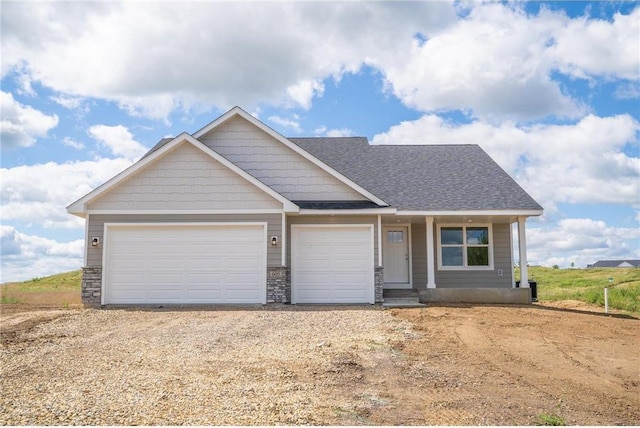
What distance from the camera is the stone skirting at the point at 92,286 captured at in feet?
49.1

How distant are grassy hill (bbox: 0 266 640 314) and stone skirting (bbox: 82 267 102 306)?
1605mm

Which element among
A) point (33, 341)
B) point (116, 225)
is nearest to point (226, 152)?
point (116, 225)

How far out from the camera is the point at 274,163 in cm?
1659

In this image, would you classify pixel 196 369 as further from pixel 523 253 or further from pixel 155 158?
pixel 523 253

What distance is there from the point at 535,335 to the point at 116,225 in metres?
11.0

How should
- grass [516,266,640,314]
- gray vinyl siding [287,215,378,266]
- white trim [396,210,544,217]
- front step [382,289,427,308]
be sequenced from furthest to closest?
grass [516,266,640,314] < white trim [396,210,544,217] < gray vinyl siding [287,215,378,266] < front step [382,289,427,308]

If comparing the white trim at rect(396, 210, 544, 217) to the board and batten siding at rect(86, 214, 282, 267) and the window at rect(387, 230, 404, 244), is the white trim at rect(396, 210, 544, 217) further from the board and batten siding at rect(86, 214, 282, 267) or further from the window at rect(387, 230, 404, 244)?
the board and batten siding at rect(86, 214, 282, 267)

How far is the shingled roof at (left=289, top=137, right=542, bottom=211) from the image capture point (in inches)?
667

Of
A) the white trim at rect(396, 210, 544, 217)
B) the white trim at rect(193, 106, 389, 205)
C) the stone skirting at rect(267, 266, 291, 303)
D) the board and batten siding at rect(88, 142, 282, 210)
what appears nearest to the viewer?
the stone skirting at rect(267, 266, 291, 303)

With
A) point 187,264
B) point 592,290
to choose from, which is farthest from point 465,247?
point 187,264

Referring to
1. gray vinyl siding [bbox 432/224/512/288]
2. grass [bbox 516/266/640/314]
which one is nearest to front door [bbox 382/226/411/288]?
gray vinyl siding [bbox 432/224/512/288]

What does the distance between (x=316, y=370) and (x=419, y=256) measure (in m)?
11.4

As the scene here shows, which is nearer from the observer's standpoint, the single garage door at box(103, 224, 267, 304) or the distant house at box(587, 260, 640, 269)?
the single garage door at box(103, 224, 267, 304)

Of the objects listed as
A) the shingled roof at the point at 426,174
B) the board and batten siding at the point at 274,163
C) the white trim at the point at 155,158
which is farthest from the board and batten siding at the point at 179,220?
the shingled roof at the point at 426,174
